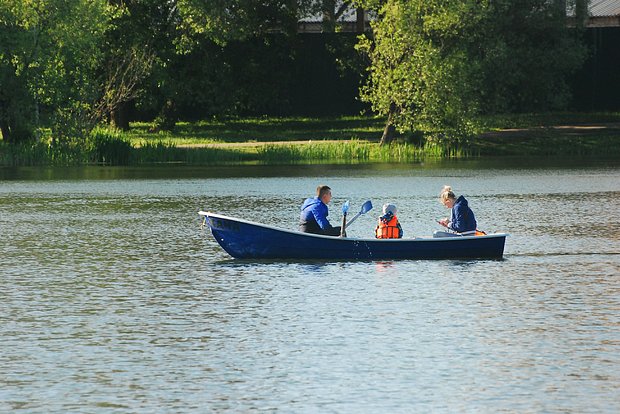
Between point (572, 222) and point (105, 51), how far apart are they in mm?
39500

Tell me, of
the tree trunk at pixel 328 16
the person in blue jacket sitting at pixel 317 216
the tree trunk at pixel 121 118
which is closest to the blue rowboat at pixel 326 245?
the person in blue jacket sitting at pixel 317 216

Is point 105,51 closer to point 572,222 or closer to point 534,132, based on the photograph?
point 534,132

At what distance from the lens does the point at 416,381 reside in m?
14.9

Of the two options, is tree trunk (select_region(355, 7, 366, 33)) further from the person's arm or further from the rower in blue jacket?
the person's arm

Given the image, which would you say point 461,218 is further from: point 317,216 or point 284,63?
point 284,63

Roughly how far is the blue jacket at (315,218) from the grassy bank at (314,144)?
36.2 metres

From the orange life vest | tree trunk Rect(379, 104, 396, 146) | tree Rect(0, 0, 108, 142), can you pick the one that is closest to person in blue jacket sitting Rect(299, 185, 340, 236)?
the orange life vest

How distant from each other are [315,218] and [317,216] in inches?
3.7

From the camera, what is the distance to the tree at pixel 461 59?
6300 centimetres

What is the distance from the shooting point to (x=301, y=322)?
18.8 metres

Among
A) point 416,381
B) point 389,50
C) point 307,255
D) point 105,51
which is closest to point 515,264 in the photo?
point 307,255

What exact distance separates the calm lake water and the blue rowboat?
263mm

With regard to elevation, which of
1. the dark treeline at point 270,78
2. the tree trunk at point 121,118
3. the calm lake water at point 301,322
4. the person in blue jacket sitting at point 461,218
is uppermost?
the dark treeline at point 270,78

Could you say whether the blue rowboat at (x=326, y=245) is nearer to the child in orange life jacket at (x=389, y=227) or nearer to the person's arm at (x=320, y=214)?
the person's arm at (x=320, y=214)
